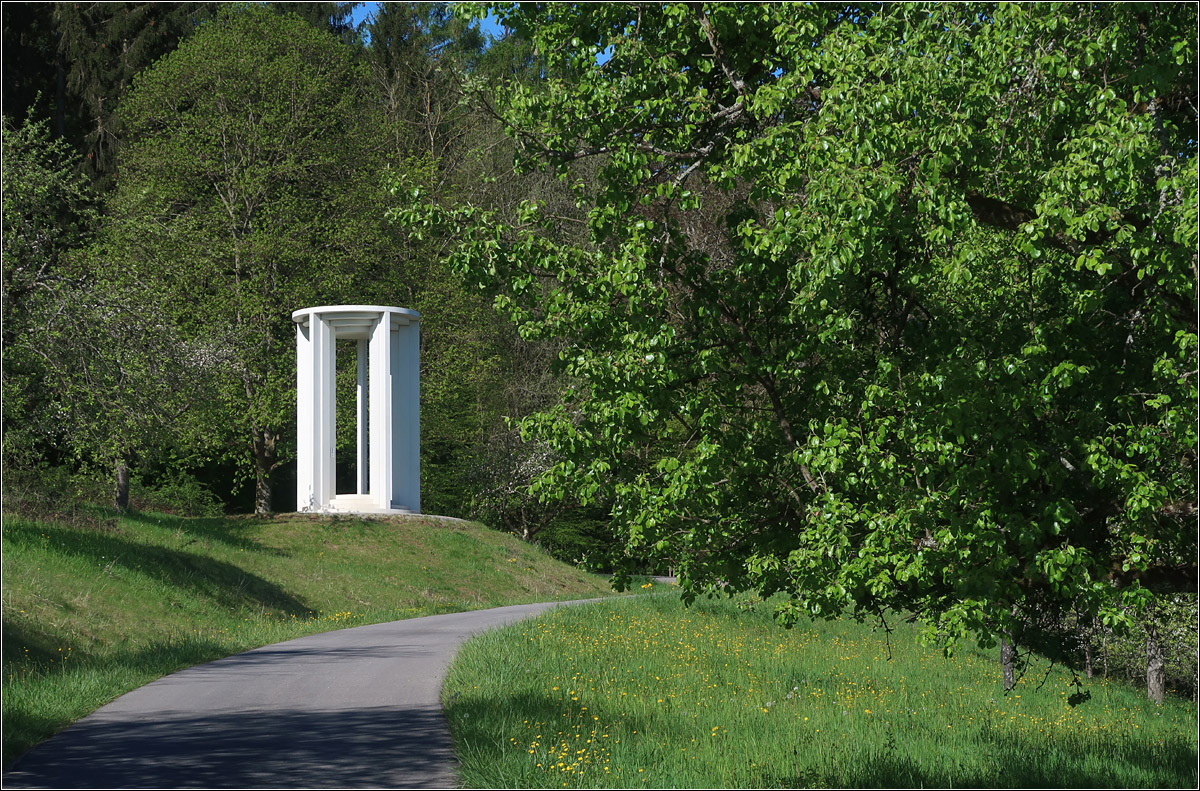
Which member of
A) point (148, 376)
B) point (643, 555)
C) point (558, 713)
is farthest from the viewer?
point (148, 376)

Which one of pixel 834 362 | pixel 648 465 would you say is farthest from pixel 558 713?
pixel 834 362

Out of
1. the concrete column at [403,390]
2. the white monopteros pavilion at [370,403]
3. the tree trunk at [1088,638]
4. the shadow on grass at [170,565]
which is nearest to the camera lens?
the tree trunk at [1088,638]

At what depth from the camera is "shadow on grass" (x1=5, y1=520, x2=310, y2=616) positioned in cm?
1719

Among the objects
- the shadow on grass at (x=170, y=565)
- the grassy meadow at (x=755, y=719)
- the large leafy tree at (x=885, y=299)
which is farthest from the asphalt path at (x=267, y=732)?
the shadow on grass at (x=170, y=565)

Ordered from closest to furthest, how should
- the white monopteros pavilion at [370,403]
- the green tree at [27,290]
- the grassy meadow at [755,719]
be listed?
the grassy meadow at [755,719]
the green tree at [27,290]
the white monopteros pavilion at [370,403]

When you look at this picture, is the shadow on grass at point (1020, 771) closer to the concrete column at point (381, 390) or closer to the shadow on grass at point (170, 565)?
the shadow on grass at point (170, 565)

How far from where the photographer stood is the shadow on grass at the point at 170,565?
56.4 ft

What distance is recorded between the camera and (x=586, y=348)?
8.15 m

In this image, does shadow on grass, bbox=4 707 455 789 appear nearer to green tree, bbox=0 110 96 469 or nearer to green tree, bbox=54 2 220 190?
green tree, bbox=0 110 96 469

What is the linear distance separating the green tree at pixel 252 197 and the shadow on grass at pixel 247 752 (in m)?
22.9

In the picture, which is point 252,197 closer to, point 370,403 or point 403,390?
point 403,390

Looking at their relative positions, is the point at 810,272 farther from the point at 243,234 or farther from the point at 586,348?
the point at 243,234

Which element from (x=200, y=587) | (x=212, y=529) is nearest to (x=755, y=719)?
(x=200, y=587)

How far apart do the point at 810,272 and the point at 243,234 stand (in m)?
29.7
